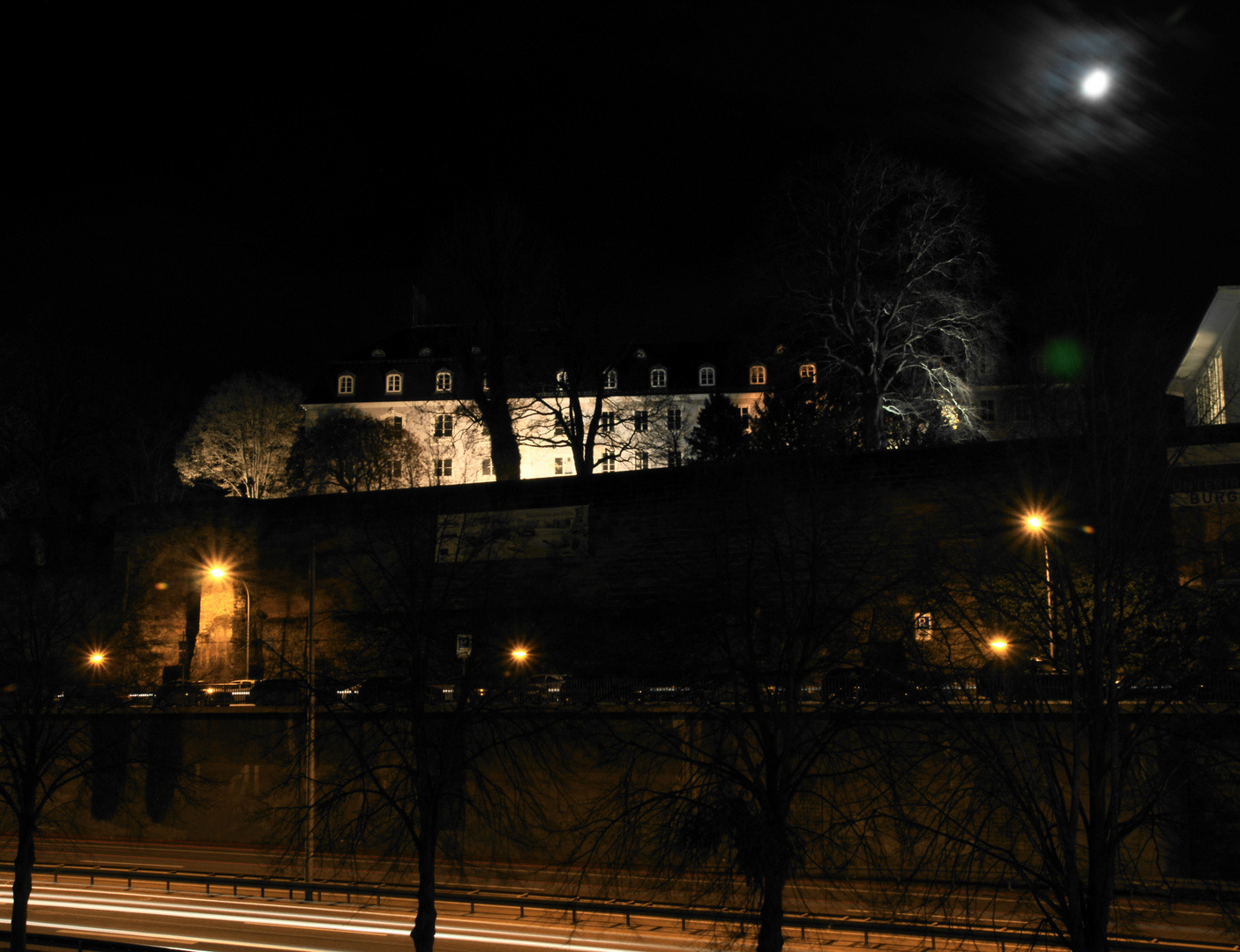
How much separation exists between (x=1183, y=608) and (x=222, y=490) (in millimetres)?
57828

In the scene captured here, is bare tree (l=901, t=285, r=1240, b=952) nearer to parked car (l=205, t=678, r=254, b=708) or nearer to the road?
the road

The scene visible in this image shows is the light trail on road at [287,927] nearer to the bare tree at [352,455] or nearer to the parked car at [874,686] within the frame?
the parked car at [874,686]

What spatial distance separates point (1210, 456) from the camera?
16.5m

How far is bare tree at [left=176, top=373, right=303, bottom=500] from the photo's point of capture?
60156mm

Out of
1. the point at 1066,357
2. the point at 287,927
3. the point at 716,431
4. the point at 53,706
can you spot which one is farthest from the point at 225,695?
the point at 716,431

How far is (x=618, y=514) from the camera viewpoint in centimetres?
3150

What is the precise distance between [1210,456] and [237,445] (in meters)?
51.8

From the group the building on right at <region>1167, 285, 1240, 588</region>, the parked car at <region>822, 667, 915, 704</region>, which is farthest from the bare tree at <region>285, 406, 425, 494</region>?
the parked car at <region>822, 667, 915, 704</region>

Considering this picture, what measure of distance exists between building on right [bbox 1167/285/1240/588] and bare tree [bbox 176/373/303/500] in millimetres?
41913

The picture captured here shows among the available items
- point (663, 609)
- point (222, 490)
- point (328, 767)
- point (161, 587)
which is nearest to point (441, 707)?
point (328, 767)

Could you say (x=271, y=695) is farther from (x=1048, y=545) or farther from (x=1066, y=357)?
(x=1048, y=545)

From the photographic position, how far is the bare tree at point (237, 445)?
60.2 metres

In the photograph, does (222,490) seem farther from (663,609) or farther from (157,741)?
(663,609)

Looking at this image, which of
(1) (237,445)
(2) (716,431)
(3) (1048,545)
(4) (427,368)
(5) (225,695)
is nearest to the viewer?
(3) (1048,545)
